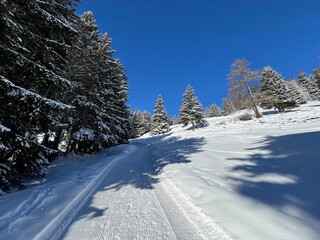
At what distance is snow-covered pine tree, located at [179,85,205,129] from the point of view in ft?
151

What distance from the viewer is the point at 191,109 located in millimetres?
47094

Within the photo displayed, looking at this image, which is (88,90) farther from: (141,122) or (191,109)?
(141,122)

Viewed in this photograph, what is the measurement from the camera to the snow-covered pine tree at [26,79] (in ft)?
21.2

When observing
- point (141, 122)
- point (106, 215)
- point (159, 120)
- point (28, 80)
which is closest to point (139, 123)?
point (141, 122)

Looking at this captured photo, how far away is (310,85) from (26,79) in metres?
74.4

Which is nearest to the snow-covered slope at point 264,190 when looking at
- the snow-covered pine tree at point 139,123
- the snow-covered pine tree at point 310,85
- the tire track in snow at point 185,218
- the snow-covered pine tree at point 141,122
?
the tire track in snow at point 185,218

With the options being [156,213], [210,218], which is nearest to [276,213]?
[210,218]

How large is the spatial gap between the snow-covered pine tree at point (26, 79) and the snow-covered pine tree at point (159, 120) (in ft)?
137

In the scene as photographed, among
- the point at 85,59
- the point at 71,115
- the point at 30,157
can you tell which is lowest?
the point at 30,157

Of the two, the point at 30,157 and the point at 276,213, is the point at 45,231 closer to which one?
the point at 276,213

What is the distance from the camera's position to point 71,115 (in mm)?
14039

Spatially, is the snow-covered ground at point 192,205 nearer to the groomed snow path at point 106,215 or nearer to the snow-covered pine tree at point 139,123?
the groomed snow path at point 106,215

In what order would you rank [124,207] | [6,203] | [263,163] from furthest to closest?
[263,163], [6,203], [124,207]

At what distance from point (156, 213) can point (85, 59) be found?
44.5ft
